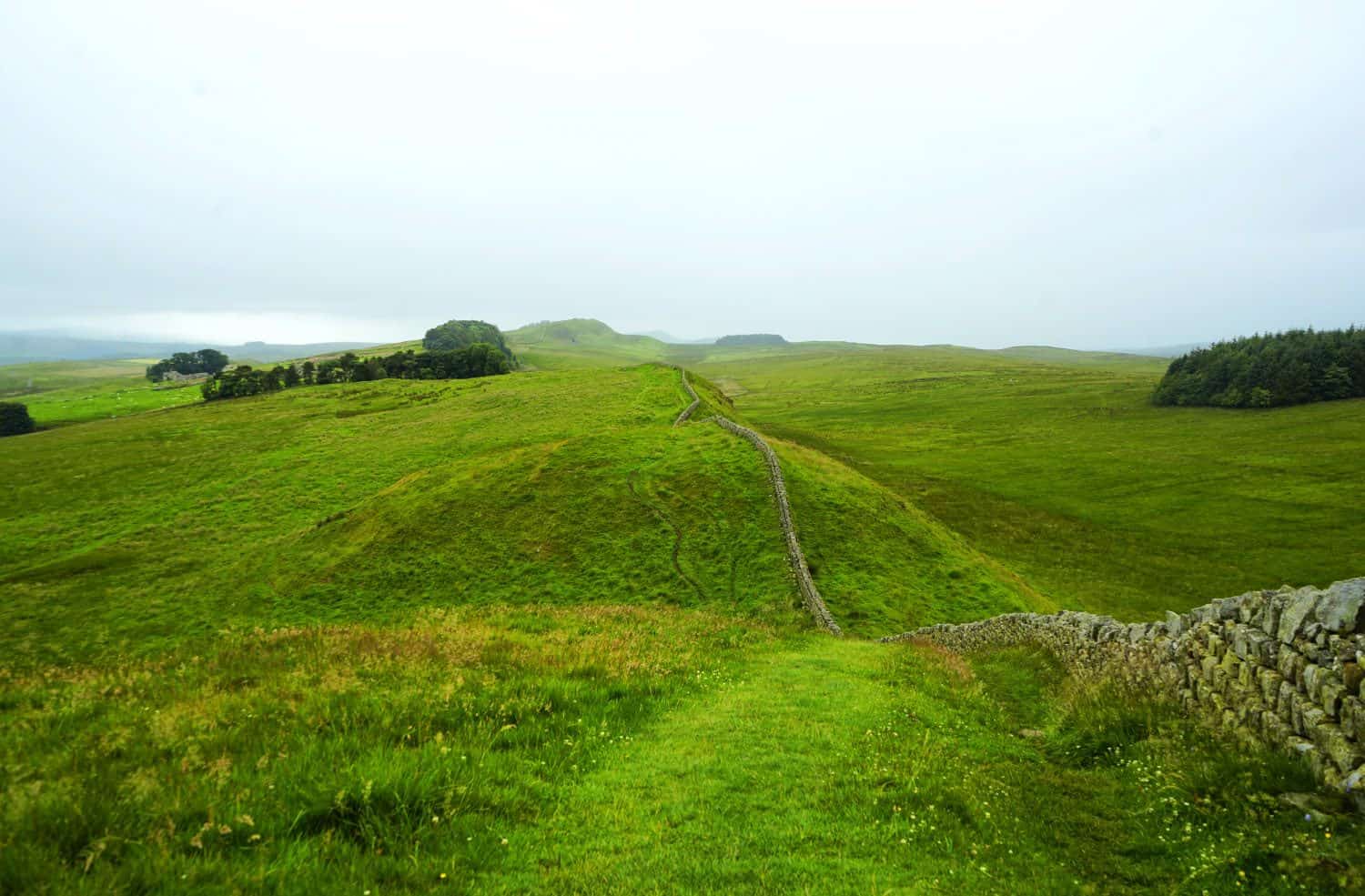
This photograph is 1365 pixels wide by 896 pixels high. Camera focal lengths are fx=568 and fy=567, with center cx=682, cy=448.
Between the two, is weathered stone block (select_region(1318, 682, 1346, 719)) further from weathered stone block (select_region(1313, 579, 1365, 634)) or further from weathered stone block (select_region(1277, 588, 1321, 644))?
weathered stone block (select_region(1277, 588, 1321, 644))

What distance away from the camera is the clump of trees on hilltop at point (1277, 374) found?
350 feet

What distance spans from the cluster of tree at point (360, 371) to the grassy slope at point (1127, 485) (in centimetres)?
6697

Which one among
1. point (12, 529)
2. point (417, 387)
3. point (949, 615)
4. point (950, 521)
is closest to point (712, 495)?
point (949, 615)

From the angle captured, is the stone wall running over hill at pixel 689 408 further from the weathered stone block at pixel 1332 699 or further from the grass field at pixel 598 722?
the weathered stone block at pixel 1332 699

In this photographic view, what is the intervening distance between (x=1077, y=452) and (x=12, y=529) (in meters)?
121

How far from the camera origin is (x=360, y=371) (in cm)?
12169

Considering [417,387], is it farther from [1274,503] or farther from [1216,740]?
[1274,503]

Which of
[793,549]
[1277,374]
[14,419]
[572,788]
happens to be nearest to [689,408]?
[793,549]

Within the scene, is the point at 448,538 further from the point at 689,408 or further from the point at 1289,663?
the point at 1289,663

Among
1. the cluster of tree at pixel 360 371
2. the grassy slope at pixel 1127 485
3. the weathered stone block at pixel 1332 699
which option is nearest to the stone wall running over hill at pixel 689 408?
the grassy slope at pixel 1127 485

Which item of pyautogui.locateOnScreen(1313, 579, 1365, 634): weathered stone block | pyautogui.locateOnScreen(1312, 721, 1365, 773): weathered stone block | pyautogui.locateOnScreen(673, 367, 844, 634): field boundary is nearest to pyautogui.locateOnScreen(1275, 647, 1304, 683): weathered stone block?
pyautogui.locateOnScreen(1313, 579, 1365, 634): weathered stone block

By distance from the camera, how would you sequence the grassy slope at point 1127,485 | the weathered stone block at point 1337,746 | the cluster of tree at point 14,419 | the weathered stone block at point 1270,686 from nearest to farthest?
1. the weathered stone block at point 1337,746
2. the weathered stone block at point 1270,686
3. the grassy slope at point 1127,485
4. the cluster of tree at point 14,419

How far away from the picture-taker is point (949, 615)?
3034cm

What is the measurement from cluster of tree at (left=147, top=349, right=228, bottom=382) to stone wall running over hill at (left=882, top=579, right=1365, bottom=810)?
232822 mm
